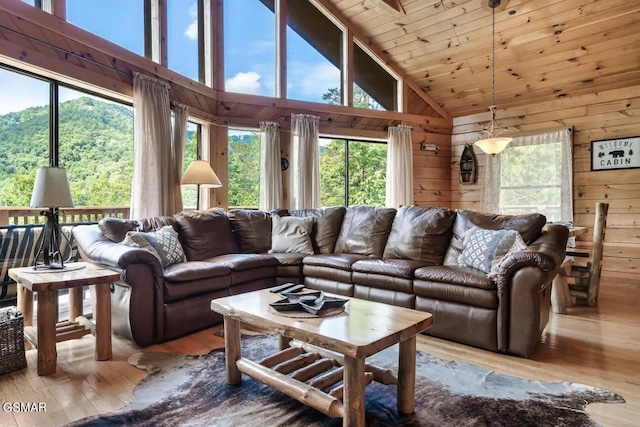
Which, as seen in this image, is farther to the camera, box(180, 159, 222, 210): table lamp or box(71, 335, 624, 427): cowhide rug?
box(180, 159, 222, 210): table lamp

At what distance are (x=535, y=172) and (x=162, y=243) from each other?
16.4ft

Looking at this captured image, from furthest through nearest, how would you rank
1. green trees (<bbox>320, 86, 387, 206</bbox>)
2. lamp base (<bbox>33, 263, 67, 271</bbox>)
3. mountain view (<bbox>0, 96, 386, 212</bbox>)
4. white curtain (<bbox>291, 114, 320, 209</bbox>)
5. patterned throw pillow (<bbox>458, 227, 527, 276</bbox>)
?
green trees (<bbox>320, 86, 387, 206</bbox>) → white curtain (<bbox>291, 114, 320, 209</bbox>) → mountain view (<bbox>0, 96, 386, 212</bbox>) → patterned throw pillow (<bbox>458, 227, 527, 276</bbox>) → lamp base (<bbox>33, 263, 67, 271</bbox>)

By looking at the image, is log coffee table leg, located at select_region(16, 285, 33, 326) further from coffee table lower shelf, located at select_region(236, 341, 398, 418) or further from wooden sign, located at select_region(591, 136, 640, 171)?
wooden sign, located at select_region(591, 136, 640, 171)

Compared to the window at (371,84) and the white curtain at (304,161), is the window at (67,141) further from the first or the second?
the window at (371,84)

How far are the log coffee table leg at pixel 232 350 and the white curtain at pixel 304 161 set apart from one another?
10.6 feet

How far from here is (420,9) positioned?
15.6ft

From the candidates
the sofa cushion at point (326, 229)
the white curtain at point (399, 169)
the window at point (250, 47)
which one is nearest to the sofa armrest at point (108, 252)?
the sofa cushion at point (326, 229)

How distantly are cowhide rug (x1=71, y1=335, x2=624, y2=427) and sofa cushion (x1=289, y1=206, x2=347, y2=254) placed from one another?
76.1 inches

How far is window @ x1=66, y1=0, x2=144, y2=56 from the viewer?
3.32m

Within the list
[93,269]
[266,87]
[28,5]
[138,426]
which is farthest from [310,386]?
[266,87]

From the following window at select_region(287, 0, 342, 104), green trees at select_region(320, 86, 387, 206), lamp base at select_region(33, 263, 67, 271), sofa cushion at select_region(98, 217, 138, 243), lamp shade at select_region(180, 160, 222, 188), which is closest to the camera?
lamp base at select_region(33, 263, 67, 271)

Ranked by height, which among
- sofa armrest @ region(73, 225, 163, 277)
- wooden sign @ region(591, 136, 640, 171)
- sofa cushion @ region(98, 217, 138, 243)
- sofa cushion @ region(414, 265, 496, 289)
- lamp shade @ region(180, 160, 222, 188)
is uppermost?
wooden sign @ region(591, 136, 640, 171)

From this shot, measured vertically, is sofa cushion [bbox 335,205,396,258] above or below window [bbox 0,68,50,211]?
below

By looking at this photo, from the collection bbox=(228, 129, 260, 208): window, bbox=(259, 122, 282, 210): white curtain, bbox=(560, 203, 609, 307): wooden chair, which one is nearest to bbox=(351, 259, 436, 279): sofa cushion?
bbox=(560, 203, 609, 307): wooden chair
